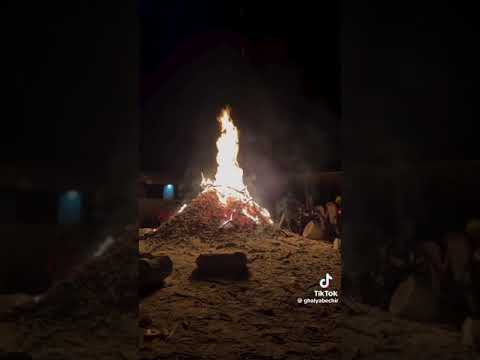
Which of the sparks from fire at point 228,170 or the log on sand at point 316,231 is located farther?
the sparks from fire at point 228,170

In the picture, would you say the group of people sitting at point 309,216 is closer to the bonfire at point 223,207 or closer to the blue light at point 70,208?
the bonfire at point 223,207

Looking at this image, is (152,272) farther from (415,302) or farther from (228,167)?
(228,167)

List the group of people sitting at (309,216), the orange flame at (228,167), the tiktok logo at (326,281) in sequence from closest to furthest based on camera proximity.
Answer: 1. the tiktok logo at (326,281)
2. the group of people sitting at (309,216)
3. the orange flame at (228,167)

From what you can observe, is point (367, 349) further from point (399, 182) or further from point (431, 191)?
point (399, 182)

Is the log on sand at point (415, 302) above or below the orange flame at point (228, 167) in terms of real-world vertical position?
below

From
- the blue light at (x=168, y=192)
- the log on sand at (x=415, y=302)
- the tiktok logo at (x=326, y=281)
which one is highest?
the blue light at (x=168, y=192)

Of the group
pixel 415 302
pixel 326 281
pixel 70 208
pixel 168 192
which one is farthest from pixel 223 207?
pixel 168 192

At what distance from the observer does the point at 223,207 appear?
38.3 feet

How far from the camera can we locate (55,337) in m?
4.04

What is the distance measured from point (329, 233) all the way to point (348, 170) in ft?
9.97

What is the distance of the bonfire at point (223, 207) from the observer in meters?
10.8

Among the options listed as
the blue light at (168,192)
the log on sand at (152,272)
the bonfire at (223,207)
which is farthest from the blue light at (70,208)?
the blue light at (168,192)

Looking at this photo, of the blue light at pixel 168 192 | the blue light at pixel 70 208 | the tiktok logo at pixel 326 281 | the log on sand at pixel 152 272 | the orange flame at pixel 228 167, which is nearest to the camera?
the log on sand at pixel 152 272

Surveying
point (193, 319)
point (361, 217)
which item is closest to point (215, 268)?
point (193, 319)
